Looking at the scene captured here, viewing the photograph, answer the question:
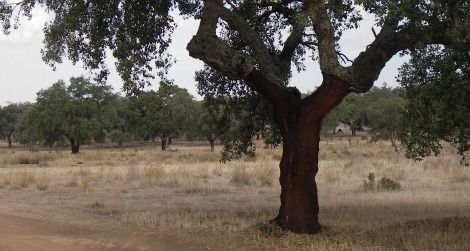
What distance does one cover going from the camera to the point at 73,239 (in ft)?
34.4

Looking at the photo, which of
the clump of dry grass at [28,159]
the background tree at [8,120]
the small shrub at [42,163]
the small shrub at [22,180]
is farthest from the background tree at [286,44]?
the background tree at [8,120]

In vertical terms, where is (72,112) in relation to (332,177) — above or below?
above

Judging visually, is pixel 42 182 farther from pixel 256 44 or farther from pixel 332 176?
pixel 256 44

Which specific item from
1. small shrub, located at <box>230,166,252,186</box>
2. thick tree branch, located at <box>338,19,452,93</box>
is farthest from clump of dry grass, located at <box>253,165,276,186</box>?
thick tree branch, located at <box>338,19,452,93</box>

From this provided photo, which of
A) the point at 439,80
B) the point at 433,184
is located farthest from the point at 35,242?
the point at 433,184

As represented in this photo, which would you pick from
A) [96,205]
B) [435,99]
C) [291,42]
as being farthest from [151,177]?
[435,99]

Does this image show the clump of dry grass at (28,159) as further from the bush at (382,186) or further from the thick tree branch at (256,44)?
the thick tree branch at (256,44)

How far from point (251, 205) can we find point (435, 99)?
8333 mm

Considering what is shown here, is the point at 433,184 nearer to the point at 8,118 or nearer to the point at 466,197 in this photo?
the point at 466,197

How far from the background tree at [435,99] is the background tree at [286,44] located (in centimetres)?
35

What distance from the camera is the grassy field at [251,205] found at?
1022cm

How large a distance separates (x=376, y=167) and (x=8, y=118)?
82714 mm

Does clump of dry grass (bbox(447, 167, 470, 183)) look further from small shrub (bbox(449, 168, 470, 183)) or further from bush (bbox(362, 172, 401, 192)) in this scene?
bush (bbox(362, 172, 401, 192))

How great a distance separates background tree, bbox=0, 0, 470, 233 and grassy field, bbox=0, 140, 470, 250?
3.84ft
